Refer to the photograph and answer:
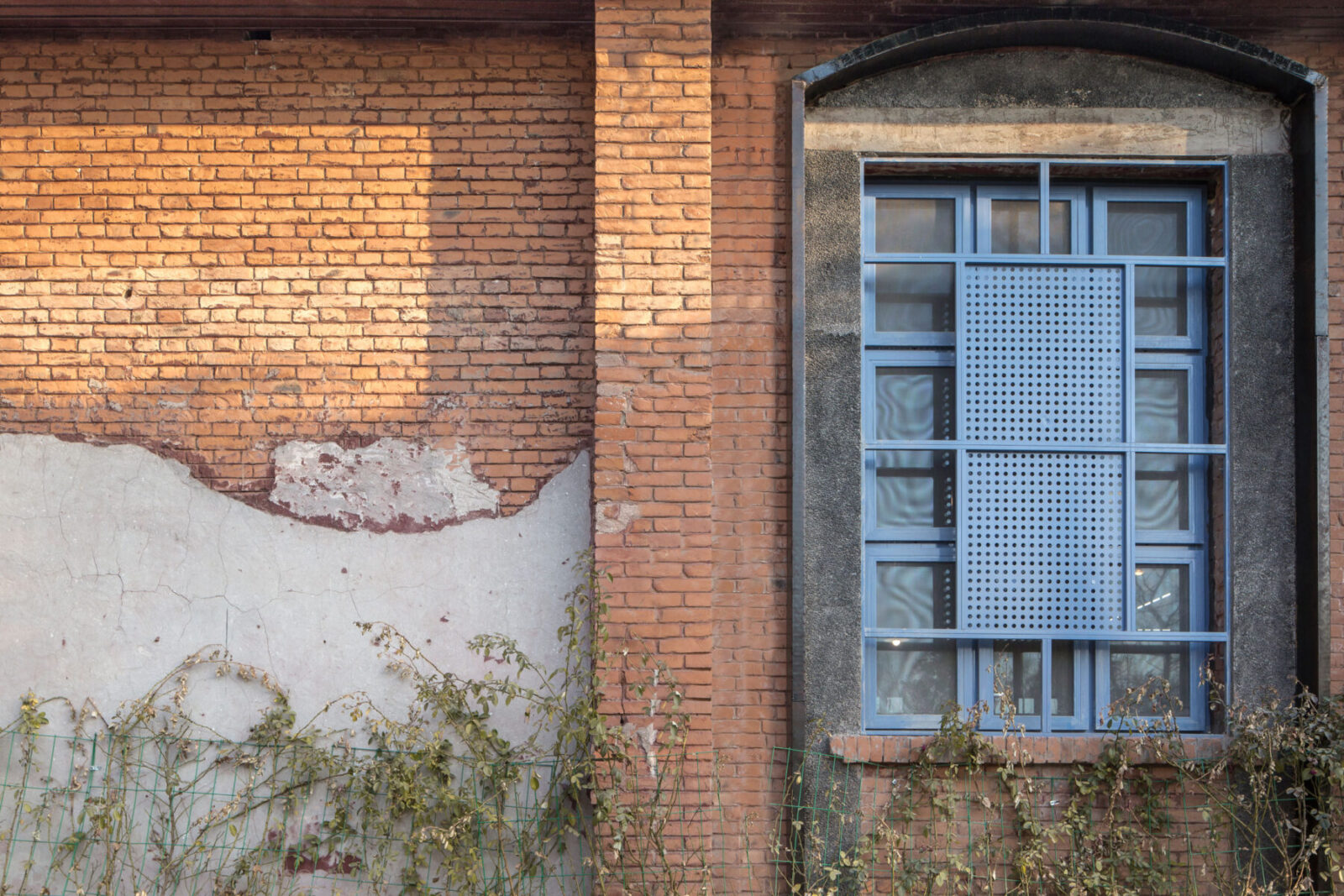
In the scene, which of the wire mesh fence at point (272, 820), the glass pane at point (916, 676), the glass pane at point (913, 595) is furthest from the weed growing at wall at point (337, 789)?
the glass pane at point (913, 595)

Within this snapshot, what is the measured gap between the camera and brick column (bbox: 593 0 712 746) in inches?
184

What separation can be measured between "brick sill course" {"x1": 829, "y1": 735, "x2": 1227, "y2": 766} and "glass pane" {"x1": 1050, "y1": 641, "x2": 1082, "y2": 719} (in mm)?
238

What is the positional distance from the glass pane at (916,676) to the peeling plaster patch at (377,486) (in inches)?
85.0

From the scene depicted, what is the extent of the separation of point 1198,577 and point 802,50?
134 inches

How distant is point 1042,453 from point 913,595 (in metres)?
0.97

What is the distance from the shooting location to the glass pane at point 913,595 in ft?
16.6

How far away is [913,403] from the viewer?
5148 mm

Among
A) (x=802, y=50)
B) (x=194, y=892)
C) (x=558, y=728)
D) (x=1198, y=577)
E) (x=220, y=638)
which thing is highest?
(x=802, y=50)

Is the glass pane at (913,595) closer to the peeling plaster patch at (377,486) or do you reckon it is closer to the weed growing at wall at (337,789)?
the weed growing at wall at (337,789)

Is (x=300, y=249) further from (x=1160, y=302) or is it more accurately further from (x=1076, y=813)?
(x=1076, y=813)

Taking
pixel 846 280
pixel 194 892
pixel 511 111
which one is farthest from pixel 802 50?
pixel 194 892

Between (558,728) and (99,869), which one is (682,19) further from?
(99,869)

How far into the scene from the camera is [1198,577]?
510cm

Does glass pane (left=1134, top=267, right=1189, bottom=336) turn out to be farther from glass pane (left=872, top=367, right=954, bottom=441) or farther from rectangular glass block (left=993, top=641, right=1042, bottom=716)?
rectangular glass block (left=993, top=641, right=1042, bottom=716)
